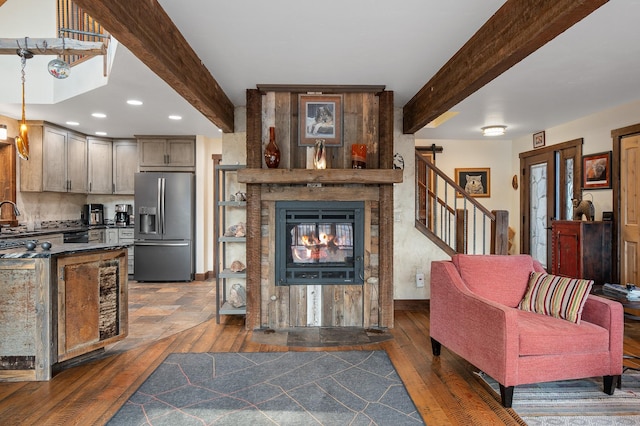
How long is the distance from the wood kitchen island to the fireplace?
1.63 meters

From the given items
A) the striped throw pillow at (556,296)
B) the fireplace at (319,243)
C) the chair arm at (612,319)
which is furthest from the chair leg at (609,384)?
the fireplace at (319,243)

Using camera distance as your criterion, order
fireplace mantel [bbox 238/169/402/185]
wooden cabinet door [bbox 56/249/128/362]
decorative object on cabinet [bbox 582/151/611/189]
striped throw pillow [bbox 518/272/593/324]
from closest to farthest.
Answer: striped throw pillow [bbox 518/272/593/324] → wooden cabinet door [bbox 56/249/128/362] → fireplace mantel [bbox 238/169/402/185] → decorative object on cabinet [bbox 582/151/611/189]

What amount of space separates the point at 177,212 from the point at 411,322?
395 cm

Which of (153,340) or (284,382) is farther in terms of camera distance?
(153,340)

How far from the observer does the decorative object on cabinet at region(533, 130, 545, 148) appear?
6172 millimetres

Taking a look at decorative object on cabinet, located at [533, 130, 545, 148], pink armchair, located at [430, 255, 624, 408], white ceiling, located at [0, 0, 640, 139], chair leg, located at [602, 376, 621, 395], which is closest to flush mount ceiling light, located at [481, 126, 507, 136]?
white ceiling, located at [0, 0, 640, 139]

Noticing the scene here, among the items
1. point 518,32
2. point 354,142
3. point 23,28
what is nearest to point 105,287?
point 354,142

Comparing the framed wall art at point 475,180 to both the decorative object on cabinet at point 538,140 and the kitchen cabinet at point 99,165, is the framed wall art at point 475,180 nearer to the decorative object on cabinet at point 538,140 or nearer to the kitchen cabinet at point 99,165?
the decorative object on cabinet at point 538,140

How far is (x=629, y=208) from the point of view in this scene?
454 cm

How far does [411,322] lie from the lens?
4.19 m

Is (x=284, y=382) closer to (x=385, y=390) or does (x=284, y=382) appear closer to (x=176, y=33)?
(x=385, y=390)

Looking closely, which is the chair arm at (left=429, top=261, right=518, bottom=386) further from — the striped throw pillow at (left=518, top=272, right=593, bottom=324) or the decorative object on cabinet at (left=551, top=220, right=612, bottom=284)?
the decorative object on cabinet at (left=551, top=220, right=612, bottom=284)

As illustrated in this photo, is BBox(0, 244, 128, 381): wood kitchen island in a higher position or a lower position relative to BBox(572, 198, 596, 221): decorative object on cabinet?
lower

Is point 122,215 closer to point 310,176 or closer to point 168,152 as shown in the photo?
point 168,152
